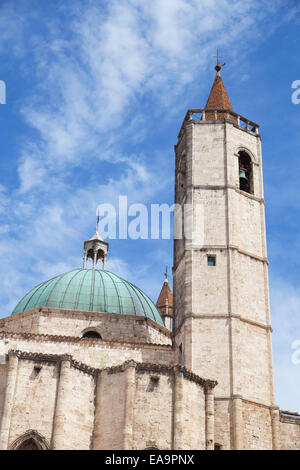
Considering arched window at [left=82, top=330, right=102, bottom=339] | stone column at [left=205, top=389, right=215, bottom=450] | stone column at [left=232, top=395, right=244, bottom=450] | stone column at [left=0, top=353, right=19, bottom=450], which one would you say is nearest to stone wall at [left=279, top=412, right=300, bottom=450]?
stone column at [left=232, top=395, right=244, bottom=450]

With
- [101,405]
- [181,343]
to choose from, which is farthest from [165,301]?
[101,405]

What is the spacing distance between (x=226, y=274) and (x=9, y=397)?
9.85 m

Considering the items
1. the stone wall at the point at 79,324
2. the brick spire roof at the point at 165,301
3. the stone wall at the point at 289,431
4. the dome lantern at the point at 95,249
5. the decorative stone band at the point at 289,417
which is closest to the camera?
the stone wall at the point at 289,431

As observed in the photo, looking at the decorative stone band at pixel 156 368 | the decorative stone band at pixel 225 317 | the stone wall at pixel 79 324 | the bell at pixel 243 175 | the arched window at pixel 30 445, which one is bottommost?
the arched window at pixel 30 445

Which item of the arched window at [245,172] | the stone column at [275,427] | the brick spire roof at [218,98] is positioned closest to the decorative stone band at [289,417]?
the stone column at [275,427]

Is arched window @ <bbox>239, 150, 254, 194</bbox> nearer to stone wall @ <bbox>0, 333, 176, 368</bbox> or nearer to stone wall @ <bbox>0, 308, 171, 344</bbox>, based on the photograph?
stone wall @ <bbox>0, 308, 171, 344</bbox>

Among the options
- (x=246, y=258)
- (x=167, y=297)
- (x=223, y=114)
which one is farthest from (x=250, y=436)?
(x=167, y=297)

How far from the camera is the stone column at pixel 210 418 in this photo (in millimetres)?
22062

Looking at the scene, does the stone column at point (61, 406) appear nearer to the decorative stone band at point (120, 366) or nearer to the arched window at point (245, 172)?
the decorative stone band at point (120, 366)

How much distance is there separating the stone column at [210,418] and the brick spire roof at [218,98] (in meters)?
15.4

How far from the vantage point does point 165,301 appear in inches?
1688

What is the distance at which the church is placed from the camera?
2155 cm

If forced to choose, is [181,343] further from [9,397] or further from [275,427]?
[9,397]

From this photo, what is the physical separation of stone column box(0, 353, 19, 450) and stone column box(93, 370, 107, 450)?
2963 millimetres
